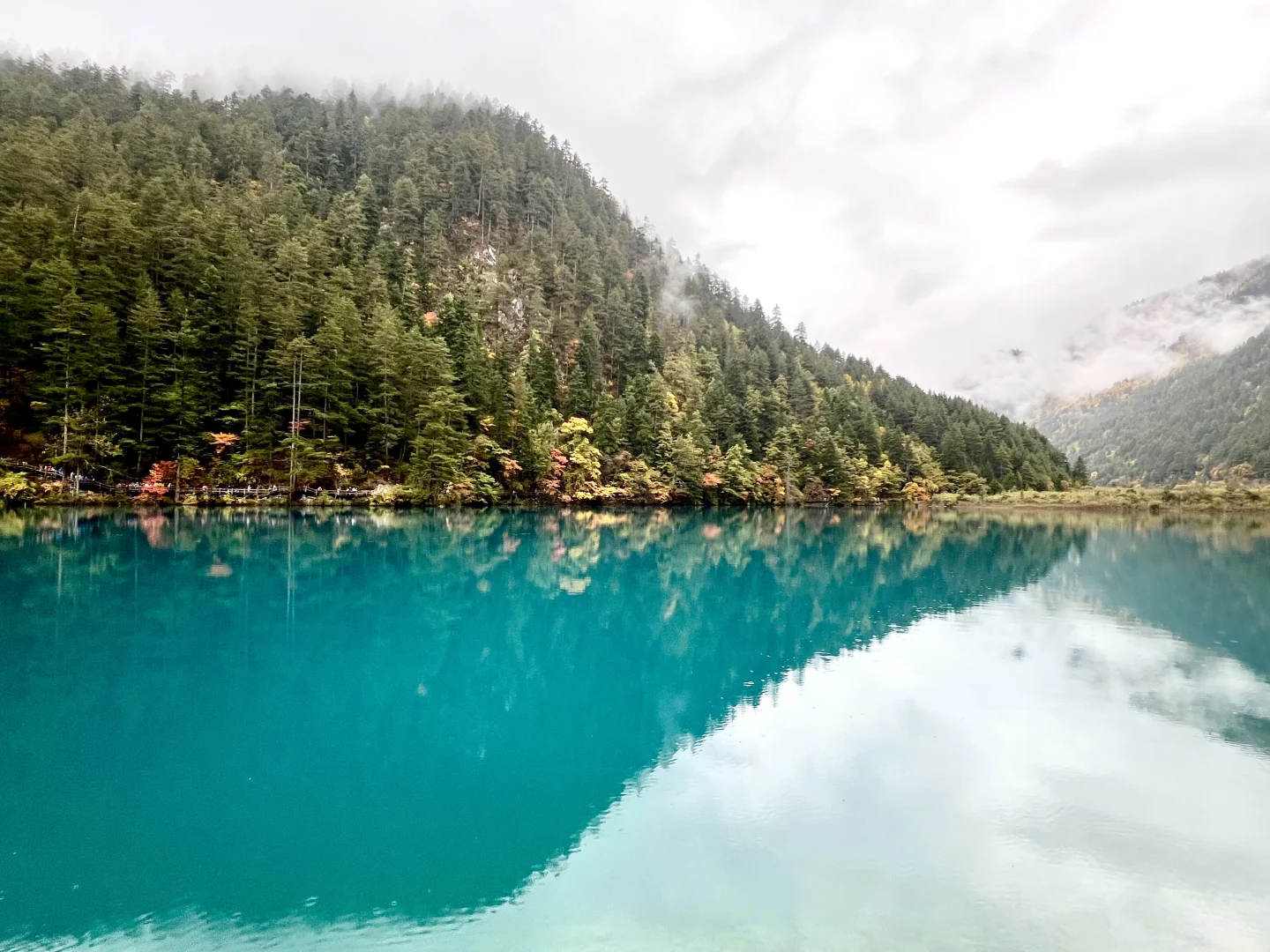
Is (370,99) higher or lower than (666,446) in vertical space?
higher

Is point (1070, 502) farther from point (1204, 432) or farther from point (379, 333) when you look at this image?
point (1204, 432)

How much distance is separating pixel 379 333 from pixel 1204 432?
173m

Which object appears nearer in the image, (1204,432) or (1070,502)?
(1070,502)

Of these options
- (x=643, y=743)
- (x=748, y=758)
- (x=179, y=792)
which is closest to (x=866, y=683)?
(x=748, y=758)

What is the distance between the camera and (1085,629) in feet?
47.7

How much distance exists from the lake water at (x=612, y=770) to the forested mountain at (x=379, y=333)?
22.9 m

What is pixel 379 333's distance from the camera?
40.6 m

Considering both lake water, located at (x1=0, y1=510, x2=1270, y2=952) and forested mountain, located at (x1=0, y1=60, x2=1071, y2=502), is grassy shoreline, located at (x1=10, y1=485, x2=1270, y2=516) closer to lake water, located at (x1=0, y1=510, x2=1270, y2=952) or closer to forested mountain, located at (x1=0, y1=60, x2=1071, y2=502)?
forested mountain, located at (x1=0, y1=60, x2=1071, y2=502)

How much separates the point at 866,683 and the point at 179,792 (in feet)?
29.5

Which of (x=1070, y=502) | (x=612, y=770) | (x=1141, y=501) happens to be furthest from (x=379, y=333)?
(x=1141, y=501)

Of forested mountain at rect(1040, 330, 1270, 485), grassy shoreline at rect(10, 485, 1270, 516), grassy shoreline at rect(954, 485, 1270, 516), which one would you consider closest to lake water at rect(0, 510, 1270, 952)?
grassy shoreline at rect(10, 485, 1270, 516)

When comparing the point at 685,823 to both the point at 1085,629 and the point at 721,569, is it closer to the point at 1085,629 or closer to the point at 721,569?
the point at 1085,629

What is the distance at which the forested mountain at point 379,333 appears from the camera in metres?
35.0

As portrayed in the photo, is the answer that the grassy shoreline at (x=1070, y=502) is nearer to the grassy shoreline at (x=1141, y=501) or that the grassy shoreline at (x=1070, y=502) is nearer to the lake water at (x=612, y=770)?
the grassy shoreline at (x=1141, y=501)
